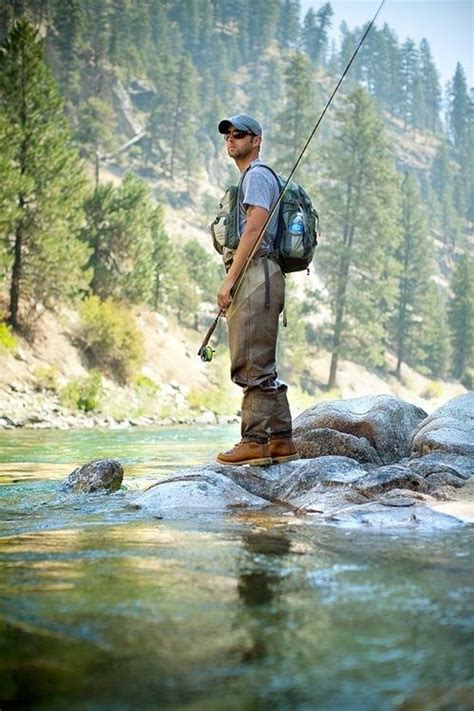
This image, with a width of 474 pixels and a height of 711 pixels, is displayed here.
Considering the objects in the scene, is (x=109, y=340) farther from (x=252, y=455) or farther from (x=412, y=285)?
(x=412, y=285)

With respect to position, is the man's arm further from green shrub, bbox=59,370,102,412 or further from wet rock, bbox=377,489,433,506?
green shrub, bbox=59,370,102,412

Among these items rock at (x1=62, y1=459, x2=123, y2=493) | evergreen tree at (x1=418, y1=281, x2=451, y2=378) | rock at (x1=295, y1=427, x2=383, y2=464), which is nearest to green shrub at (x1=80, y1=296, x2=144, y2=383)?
rock at (x1=295, y1=427, x2=383, y2=464)

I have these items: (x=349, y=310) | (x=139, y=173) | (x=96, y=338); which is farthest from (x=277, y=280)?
Answer: (x=139, y=173)

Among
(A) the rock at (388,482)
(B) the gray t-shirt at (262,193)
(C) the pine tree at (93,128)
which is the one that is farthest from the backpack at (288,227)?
(C) the pine tree at (93,128)

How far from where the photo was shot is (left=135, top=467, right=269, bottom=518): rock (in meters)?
4.07

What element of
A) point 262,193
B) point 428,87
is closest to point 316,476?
point 262,193

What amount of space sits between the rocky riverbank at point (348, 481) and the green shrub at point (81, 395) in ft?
50.7

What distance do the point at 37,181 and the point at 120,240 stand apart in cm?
629

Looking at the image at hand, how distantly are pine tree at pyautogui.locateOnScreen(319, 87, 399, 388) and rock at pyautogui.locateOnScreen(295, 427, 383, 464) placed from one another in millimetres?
38212

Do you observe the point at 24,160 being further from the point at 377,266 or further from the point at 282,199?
the point at 377,266

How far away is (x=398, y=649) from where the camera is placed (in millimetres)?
1595

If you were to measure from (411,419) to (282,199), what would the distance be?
3.39 meters

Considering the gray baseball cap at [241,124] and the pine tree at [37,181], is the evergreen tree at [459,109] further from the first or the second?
the gray baseball cap at [241,124]

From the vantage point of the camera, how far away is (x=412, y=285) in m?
57.0
